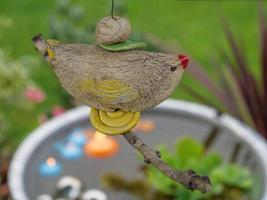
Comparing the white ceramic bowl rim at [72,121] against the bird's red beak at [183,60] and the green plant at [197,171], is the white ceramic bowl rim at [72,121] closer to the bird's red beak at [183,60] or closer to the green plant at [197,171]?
the green plant at [197,171]

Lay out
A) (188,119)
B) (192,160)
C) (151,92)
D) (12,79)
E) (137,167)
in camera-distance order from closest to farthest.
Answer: (151,92) → (192,160) → (137,167) → (188,119) → (12,79)

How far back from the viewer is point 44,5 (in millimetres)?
4281

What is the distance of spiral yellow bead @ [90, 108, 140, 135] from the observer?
94 centimetres

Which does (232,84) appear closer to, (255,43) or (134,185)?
(134,185)

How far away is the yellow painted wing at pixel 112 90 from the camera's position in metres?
0.92

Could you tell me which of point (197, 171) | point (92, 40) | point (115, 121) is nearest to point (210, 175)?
point (197, 171)

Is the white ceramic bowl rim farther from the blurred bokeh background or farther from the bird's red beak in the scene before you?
the bird's red beak

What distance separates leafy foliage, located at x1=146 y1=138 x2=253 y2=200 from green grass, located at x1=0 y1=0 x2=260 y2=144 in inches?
59.6

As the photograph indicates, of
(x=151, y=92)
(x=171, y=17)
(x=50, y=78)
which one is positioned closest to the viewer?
(x=151, y=92)

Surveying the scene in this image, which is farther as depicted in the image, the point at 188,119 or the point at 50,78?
the point at 50,78

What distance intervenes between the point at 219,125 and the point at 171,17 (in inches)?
72.5

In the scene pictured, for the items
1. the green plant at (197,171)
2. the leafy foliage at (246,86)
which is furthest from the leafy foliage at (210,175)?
the leafy foliage at (246,86)

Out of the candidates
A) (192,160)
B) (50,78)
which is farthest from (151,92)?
(50,78)

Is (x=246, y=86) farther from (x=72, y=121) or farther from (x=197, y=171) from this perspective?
(x=72, y=121)
